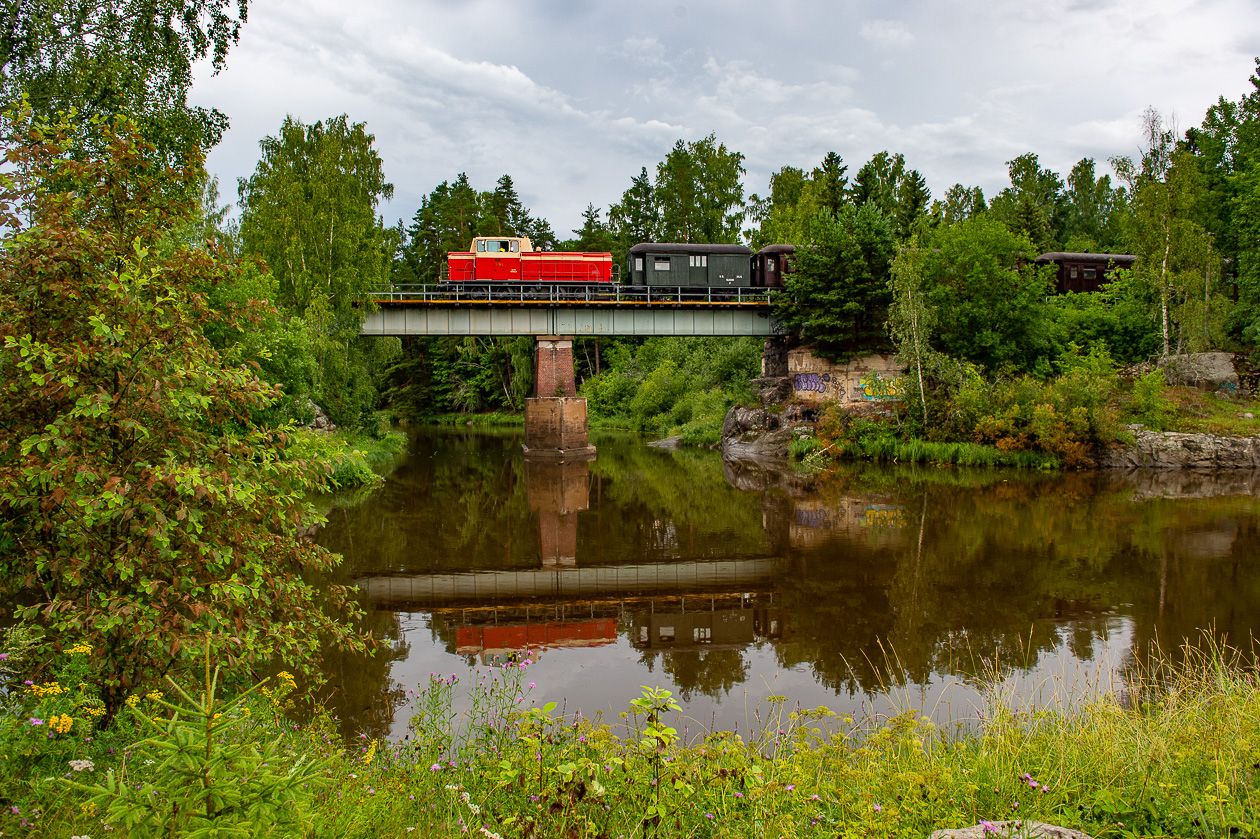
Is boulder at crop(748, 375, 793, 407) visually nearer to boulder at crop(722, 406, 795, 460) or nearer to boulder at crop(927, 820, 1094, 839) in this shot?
→ boulder at crop(722, 406, 795, 460)

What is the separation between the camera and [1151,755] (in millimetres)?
4613

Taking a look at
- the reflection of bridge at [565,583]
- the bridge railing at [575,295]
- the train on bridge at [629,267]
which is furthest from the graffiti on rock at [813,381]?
the reflection of bridge at [565,583]

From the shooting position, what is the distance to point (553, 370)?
35281mm

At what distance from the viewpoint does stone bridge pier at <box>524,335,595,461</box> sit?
35062 millimetres

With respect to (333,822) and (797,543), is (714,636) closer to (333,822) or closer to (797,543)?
(797,543)

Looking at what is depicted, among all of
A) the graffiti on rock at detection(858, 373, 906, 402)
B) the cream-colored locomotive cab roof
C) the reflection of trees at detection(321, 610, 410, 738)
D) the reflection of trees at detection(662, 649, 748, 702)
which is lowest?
the reflection of trees at detection(662, 649, 748, 702)

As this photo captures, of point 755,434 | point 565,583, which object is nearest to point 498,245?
point 755,434

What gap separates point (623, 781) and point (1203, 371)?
36029 millimetres

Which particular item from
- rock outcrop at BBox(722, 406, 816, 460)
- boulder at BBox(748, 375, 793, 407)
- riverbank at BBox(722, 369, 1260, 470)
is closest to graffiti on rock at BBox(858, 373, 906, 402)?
riverbank at BBox(722, 369, 1260, 470)

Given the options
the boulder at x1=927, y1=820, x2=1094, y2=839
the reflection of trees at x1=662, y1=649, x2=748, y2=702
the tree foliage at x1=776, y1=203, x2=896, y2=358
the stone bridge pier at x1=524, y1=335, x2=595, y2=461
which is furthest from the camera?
the stone bridge pier at x1=524, y1=335, x2=595, y2=461

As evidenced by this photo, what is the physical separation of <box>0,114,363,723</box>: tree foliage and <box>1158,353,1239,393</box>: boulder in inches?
1442

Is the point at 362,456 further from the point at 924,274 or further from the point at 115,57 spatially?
the point at 924,274

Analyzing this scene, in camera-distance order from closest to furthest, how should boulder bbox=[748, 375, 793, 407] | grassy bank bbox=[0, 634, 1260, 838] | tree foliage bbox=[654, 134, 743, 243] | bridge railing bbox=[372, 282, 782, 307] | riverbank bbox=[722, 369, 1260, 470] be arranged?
grassy bank bbox=[0, 634, 1260, 838]
riverbank bbox=[722, 369, 1260, 470]
bridge railing bbox=[372, 282, 782, 307]
boulder bbox=[748, 375, 793, 407]
tree foliage bbox=[654, 134, 743, 243]

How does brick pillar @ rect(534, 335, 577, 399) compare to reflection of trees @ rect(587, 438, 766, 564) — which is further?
brick pillar @ rect(534, 335, 577, 399)
